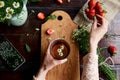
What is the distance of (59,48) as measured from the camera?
1403 millimetres

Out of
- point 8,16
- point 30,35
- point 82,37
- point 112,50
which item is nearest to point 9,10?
point 8,16

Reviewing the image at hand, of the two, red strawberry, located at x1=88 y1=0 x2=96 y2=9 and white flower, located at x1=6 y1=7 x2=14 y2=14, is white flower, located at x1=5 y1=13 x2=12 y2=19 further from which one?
red strawberry, located at x1=88 y1=0 x2=96 y2=9

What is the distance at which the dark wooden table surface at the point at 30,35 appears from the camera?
1434mm

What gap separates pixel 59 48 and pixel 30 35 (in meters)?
0.17

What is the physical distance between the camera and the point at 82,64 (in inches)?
56.7

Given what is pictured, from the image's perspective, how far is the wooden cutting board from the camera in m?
1.42

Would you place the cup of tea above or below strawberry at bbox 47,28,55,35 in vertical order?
below

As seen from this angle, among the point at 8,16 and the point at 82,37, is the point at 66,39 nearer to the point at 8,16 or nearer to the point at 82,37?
the point at 82,37

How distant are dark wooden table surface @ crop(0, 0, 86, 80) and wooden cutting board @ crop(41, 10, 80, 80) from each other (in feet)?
0.11

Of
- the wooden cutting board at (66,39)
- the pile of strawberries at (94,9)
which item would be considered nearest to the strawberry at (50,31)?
the wooden cutting board at (66,39)

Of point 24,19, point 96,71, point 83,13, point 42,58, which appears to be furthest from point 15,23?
point 96,71

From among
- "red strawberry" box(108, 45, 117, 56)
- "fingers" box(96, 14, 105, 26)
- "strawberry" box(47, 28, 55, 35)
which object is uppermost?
"fingers" box(96, 14, 105, 26)

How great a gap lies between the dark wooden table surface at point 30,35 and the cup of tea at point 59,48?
9 centimetres

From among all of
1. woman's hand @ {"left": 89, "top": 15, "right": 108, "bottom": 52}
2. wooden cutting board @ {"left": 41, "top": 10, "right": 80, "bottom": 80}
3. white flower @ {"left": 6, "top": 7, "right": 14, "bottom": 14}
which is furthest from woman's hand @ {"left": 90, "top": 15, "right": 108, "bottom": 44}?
white flower @ {"left": 6, "top": 7, "right": 14, "bottom": 14}
